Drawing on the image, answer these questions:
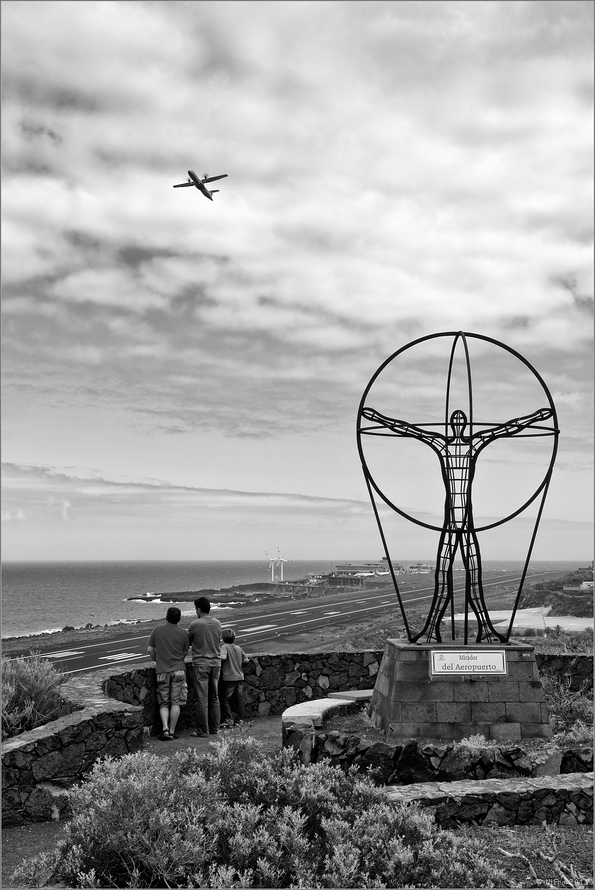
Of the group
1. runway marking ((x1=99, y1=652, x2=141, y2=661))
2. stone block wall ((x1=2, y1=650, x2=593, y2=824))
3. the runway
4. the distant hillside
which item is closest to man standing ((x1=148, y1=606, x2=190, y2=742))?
stone block wall ((x1=2, y1=650, x2=593, y2=824))

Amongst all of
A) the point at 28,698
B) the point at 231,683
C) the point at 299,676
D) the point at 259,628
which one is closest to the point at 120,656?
the point at 259,628

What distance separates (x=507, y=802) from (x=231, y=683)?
4.97m

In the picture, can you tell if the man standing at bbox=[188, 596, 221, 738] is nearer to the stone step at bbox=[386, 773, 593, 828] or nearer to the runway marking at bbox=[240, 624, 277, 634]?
the stone step at bbox=[386, 773, 593, 828]

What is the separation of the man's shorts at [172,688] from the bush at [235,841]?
4.44 m

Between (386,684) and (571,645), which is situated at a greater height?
(386,684)

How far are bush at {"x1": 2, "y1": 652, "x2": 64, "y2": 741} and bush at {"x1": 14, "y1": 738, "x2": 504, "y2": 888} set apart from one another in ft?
11.7

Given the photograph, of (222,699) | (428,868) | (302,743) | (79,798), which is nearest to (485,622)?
(302,743)

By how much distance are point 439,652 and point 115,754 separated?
331 centimetres

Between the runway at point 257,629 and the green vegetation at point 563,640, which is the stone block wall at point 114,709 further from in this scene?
the runway at point 257,629

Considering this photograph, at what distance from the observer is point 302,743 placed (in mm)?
7109

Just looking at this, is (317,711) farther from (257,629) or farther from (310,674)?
(257,629)

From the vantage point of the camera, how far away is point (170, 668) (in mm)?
8648

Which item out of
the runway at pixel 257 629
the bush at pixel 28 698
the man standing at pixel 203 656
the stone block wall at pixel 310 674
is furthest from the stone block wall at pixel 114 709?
the runway at pixel 257 629

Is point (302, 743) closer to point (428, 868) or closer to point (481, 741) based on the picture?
point (481, 741)
